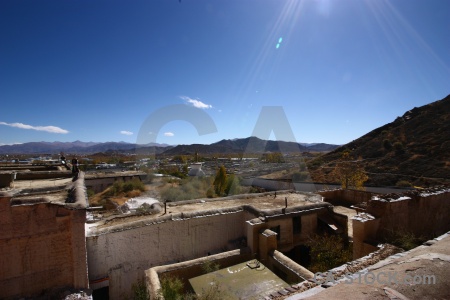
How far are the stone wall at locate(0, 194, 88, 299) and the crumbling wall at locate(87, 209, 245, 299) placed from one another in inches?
52.0

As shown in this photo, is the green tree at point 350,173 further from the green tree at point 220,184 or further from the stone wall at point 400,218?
the stone wall at point 400,218

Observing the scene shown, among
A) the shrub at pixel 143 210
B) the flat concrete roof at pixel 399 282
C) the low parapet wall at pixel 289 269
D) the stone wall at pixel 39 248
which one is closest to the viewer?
the flat concrete roof at pixel 399 282

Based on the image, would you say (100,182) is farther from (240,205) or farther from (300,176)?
(300,176)

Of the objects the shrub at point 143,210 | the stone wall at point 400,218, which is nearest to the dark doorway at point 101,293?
the shrub at point 143,210

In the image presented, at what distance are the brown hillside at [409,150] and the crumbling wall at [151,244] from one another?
72.7ft

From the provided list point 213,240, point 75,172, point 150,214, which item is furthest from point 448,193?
point 75,172

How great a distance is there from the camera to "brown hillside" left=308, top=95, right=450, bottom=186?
1006 inches

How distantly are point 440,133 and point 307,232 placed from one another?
3246cm

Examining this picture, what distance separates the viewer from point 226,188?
25203 millimetres

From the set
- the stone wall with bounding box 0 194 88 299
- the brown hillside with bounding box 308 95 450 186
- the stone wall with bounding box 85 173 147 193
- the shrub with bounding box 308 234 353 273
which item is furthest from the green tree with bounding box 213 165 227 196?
the stone wall with bounding box 0 194 88 299

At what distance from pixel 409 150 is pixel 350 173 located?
38.3ft

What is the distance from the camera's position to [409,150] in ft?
104

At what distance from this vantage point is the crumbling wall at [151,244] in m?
7.79

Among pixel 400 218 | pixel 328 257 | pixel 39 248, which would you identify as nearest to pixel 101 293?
pixel 39 248
